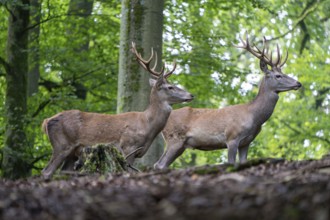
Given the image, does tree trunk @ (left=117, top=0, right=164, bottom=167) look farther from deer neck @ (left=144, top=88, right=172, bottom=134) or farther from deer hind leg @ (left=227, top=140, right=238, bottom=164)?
deer hind leg @ (left=227, top=140, right=238, bottom=164)

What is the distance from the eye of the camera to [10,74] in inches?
728

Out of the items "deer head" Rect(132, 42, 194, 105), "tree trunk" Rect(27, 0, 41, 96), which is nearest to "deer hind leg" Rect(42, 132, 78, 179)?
"deer head" Rect(132, 42, 194, 105)

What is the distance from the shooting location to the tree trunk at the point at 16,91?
58.1ft

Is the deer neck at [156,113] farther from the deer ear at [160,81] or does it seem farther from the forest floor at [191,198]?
the forest floor at [191,198]

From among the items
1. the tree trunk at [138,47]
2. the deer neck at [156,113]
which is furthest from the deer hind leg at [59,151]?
the tree trunk at [138,47]

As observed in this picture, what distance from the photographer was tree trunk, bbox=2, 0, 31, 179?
58.1 feet

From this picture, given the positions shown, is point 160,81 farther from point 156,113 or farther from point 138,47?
point 138,47

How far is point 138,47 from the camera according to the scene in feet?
46.2

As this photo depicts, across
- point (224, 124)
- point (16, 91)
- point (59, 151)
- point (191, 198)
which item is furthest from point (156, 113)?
point (191, 198)

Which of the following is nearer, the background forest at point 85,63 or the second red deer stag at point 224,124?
the second red deer stag at point 224,124

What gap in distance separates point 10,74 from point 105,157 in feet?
32.6

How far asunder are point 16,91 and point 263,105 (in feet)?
23.5

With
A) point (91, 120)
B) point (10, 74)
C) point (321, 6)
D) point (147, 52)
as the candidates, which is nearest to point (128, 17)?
point (147, 52)

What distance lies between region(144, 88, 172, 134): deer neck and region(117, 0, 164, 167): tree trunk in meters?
0.89
